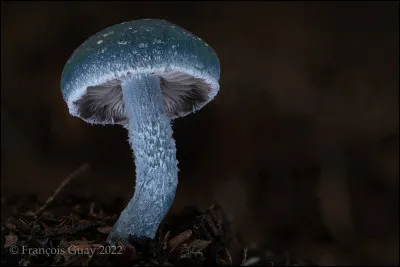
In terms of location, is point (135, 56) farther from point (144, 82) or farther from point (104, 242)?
point (104, 242)

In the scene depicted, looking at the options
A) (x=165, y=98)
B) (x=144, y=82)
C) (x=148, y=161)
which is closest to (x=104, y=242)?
(x=148, y=161)

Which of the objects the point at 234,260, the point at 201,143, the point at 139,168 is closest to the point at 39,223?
the point at 139,168

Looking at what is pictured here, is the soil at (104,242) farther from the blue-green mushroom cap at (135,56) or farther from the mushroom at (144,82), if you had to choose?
the blue-green mushroom cap at (135,56)

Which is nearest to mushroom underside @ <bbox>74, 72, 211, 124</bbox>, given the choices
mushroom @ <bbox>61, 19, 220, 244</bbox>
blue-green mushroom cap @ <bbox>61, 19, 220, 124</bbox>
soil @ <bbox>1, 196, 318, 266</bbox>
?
mushroom @ <bbox>61, 19, 220, 244</bbox>

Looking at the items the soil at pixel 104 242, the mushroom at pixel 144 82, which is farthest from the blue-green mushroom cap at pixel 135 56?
the soil at pixel 104 242

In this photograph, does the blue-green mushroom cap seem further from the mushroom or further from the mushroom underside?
the mushroom underside
